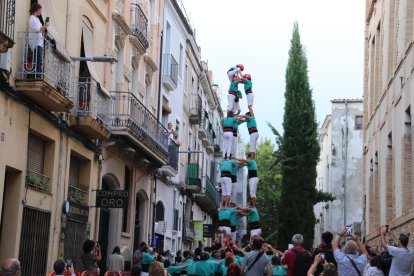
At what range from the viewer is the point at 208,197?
43094mm

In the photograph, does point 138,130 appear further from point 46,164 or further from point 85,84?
point 46,164

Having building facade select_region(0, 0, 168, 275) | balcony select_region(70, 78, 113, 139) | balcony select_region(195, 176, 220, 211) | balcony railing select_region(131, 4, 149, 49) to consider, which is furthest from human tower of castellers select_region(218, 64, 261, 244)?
balcony select_region(195, 176, 220, 211)

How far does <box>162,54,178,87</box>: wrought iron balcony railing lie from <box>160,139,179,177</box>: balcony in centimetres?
272

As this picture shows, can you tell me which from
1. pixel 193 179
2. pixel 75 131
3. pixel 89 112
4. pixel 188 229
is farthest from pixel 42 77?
pixel 188 229

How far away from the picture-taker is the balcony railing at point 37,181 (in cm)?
1695

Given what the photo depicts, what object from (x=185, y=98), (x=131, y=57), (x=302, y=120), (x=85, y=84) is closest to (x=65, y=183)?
(x=85, y=84)

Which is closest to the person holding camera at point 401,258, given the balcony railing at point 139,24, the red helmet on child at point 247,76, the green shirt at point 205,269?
the green shirt at point 205,269

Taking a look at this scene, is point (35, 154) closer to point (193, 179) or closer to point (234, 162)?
point (234, 162)

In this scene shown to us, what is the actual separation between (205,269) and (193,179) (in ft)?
78.0

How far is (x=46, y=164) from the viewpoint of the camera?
60.3 feet

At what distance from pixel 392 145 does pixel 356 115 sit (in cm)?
3235

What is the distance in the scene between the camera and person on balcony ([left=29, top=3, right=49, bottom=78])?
16141mm

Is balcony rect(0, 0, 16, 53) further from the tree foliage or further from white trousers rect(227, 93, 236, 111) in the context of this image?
the tree foliage

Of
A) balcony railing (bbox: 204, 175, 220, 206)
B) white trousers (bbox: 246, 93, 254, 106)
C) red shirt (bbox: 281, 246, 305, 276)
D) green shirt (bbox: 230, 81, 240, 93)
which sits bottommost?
red shirt (bbox: 281, 246, 305, 276)
